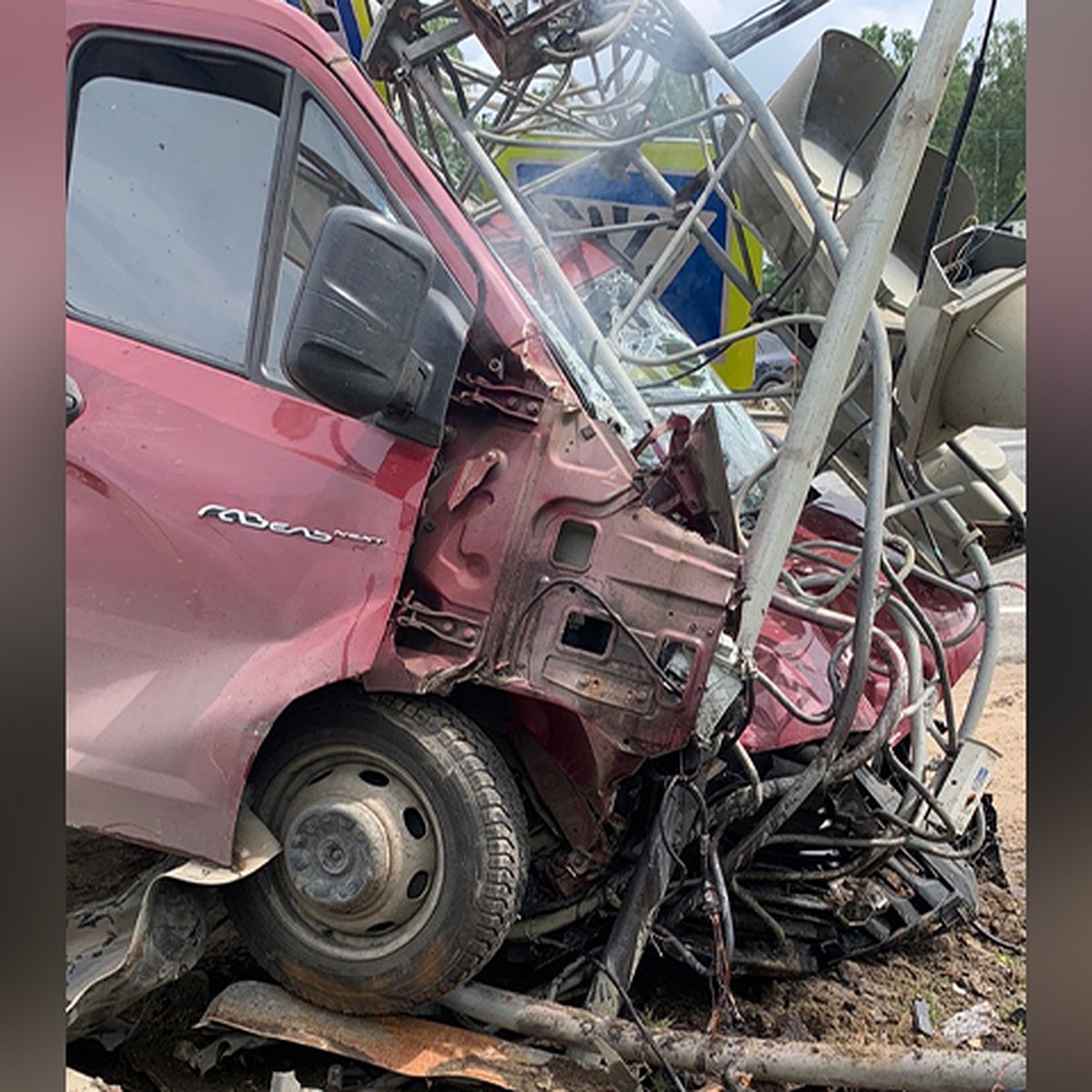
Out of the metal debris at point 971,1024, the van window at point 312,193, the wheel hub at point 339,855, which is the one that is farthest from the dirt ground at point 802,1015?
the van window at point 312,193

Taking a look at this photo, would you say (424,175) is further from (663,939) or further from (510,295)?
(663,939)

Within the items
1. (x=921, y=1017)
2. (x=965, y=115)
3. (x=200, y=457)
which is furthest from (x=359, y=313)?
(x=921, y=1017)

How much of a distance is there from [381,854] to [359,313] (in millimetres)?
1147

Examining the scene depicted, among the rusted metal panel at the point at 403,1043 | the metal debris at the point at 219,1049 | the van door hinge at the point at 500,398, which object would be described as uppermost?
the van door hinge at the point at 500,398

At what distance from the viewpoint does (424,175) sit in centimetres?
288

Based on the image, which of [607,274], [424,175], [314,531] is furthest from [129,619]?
[607,274]

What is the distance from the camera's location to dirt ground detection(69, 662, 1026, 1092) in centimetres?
292

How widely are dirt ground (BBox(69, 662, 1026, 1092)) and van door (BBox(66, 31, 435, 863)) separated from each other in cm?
63

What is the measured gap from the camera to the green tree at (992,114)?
165 cm

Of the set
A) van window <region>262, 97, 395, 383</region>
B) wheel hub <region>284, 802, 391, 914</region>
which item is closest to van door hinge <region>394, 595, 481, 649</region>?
wheel hub <region>284, 802, 391, 914</region>

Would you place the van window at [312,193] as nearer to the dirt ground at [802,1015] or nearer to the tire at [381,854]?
the tire at [381,854]

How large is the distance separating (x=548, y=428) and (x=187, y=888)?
4.39 feet

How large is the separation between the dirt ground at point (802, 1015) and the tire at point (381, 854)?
29cm

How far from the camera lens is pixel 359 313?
2.44 meters
